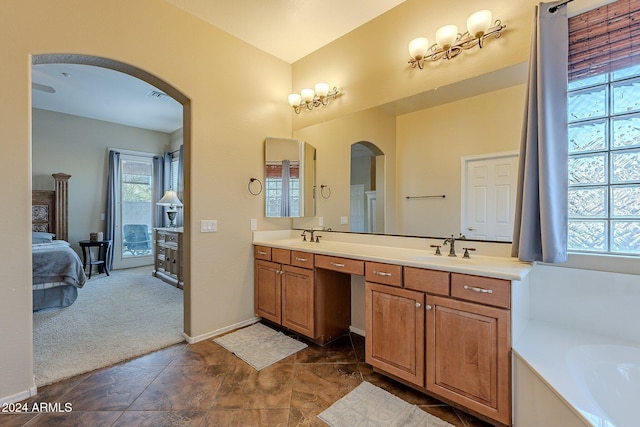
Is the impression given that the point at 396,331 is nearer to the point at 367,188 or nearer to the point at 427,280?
the point at 427,280

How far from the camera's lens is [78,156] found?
538 cm

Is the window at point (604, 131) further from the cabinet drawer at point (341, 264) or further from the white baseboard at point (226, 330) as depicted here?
the white baseboard at point (226, 330)

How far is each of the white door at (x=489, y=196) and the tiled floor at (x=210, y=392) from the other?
1.18 m

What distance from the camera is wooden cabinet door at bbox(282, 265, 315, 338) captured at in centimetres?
250

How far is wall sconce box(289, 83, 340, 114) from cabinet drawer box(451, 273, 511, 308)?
2232 mm

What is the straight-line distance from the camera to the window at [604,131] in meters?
1.57

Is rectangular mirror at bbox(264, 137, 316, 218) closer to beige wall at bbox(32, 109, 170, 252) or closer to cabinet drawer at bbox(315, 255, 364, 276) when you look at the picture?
cabinet drawer at bbox(315, 255, 364, 276)

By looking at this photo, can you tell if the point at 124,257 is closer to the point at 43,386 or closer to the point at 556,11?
the point at 43,386

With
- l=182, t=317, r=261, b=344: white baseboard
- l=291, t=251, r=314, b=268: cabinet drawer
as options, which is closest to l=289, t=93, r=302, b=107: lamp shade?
l=291, t=251, r=314, b=268: cabinet drawer

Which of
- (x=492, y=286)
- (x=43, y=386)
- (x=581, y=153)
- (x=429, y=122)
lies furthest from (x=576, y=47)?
(x=43, y=386)

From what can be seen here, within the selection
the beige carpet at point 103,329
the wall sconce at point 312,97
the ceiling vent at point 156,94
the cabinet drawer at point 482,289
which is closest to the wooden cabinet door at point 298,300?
the beige carpet at point 103,329

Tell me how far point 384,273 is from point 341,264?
40 centimetres

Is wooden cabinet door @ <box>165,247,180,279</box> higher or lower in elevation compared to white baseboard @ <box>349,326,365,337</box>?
higher

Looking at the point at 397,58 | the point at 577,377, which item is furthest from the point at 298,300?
the point at 397,58
